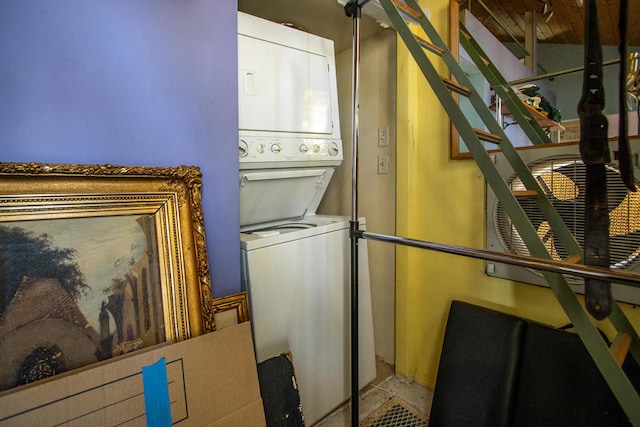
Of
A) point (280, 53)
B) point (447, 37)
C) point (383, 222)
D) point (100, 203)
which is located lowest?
point (383, 222)

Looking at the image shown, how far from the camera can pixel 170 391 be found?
0.84 meters

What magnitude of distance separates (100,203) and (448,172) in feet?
4.93

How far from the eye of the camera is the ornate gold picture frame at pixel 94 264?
0.77 metres

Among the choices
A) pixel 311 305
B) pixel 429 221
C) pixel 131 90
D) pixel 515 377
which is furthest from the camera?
pixel 429 221

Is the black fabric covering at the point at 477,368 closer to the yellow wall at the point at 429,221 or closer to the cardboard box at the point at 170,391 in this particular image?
the yellow wall at the point at 429,221

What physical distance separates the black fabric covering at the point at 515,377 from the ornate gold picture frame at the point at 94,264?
1.06 meters

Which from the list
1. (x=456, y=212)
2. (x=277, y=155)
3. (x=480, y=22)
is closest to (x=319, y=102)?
(x=277, y=155)

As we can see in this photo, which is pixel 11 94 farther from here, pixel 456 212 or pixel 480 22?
pixel 480 22

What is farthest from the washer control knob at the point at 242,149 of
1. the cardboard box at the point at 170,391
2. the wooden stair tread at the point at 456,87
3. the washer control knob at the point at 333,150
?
the wooden stair tread at the point at 456,87

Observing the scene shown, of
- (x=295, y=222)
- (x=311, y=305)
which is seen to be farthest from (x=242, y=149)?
(x=311, y=305)

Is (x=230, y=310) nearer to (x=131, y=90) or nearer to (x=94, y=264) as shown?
(x=94, y=264)

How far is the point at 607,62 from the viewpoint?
1.18 meters

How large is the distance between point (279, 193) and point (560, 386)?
138cm

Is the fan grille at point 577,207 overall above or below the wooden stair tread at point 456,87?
below
